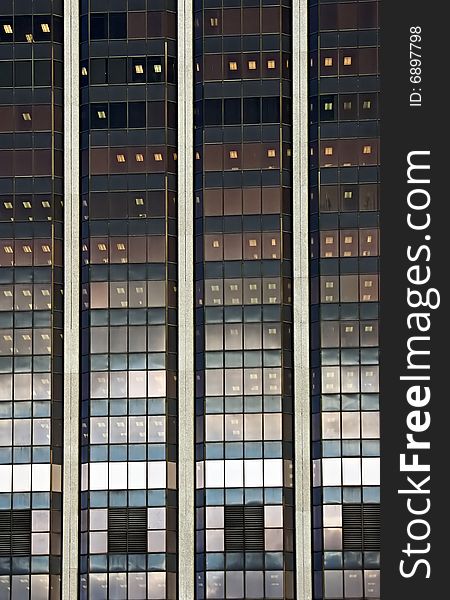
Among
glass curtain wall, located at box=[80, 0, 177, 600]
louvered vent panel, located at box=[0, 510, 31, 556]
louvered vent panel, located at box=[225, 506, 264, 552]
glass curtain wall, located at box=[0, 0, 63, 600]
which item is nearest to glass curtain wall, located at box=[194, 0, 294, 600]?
louvered vent panel, located at box=[225, 506, 264, 552]

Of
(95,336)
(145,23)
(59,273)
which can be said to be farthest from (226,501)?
(145,23)

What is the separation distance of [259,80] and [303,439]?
74.9 ft

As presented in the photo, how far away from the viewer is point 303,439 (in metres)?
74.8

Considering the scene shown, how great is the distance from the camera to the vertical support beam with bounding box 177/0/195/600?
74250 millimetres

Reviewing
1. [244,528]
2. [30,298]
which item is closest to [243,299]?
[30,298]

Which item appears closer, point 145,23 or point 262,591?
point 262,591

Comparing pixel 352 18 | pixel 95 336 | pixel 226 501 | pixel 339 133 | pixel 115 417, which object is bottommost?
pixel 226 501

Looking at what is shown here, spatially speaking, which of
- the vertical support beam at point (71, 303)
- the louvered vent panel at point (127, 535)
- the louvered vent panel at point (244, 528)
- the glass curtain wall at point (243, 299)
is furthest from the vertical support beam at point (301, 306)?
the vertical support beam at point (71, 303)

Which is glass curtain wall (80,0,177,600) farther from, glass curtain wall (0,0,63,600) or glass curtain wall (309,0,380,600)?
glass curtain wall (309,0,380,600)

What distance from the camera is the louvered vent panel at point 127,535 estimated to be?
73.4 m

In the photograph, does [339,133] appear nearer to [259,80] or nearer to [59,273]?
[259,80]

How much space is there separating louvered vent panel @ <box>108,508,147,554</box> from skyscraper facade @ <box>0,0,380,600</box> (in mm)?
122

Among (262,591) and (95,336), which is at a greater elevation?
(95,336)

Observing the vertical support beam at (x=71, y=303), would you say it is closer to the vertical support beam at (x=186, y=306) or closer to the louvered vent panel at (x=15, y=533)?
the louvered vent panel at (x=15, y=533)
